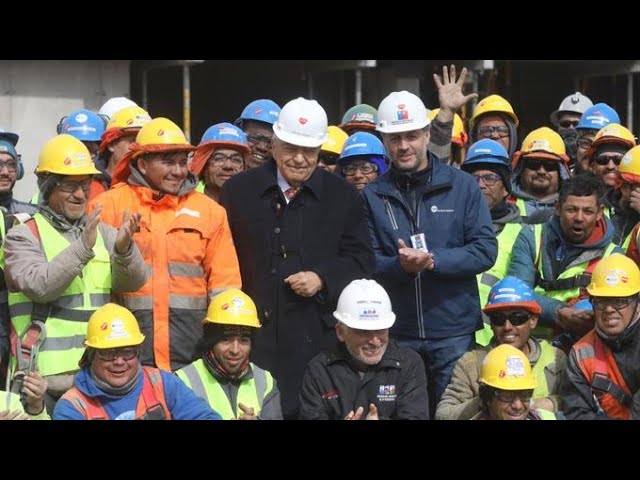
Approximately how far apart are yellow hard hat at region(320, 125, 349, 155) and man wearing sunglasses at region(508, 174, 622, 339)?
6.32ft

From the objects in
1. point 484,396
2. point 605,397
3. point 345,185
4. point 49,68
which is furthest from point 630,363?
point 49,68

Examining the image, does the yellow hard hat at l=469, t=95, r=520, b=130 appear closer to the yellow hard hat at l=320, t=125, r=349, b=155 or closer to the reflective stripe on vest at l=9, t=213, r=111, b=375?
the yellow hard hat at l=320, t=125, r=349, b=155

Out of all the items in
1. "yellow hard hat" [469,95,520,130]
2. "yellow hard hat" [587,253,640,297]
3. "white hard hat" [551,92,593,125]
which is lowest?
"yellow hard hat" [587,253,640,297]

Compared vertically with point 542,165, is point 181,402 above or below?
below

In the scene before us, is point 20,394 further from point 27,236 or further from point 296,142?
point 296,142

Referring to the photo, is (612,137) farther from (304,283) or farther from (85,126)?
(85,126)

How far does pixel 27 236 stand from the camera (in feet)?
24.0

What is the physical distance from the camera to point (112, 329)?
713 centimetres

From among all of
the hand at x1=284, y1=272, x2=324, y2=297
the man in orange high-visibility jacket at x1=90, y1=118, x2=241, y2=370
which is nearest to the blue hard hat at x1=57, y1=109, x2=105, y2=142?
the man in orange high-visibility jacket at x1=90, y1=118, x2=241, y2=370

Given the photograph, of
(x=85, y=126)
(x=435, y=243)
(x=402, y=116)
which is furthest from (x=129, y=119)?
(x=435, y=243)

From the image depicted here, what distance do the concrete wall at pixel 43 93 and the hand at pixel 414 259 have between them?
25.6ft

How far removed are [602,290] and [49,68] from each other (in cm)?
919

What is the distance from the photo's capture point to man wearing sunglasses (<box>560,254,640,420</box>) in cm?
780

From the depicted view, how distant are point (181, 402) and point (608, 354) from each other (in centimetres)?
250
